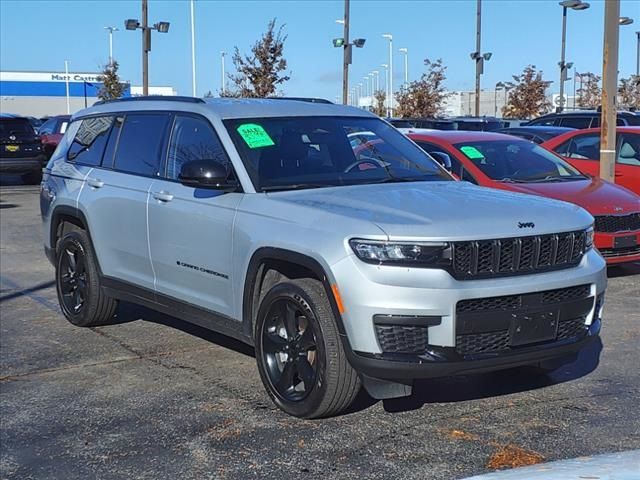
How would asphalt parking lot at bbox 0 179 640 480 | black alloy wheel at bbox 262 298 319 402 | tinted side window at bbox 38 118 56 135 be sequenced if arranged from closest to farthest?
asphalt parking lot at bbox 0 179 640 480 < black alloy wheel at bbox 262 298 319 402 < tinted side window at bbox 38 118 56 135

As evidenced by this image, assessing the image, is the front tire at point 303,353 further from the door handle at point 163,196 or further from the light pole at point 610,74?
the light pole at point 610,74

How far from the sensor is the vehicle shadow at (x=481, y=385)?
5098mm

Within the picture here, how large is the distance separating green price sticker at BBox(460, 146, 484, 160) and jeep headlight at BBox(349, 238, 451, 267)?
5.52m

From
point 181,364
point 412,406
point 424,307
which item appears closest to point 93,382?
point 181,364

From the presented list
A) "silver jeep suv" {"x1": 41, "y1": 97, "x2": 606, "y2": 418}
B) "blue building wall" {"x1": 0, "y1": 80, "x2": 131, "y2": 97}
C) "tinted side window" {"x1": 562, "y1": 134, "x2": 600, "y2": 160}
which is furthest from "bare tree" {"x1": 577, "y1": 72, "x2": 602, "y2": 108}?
"blue building wall" {"x1": 0, "y1": 80, "x2": 131, "y2": 97}

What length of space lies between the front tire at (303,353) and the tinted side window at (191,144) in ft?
3.92

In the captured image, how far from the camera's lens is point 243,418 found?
15.9 ft

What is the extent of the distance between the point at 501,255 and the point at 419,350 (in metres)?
0.65

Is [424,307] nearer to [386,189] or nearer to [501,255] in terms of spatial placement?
[501,255]

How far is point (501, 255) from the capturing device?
4.36 metres

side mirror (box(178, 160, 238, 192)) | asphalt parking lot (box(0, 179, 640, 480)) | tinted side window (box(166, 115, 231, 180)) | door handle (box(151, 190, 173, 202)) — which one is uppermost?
tinted side window (box(166, 115, 231, 180))

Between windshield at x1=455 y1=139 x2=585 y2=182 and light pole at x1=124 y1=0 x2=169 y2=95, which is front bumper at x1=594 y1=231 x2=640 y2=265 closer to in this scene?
windshield at x1=455 y1=139 x2=585 y2=182

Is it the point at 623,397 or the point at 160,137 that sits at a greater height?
the point at 160,137

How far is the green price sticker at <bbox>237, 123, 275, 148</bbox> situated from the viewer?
5.47 m
